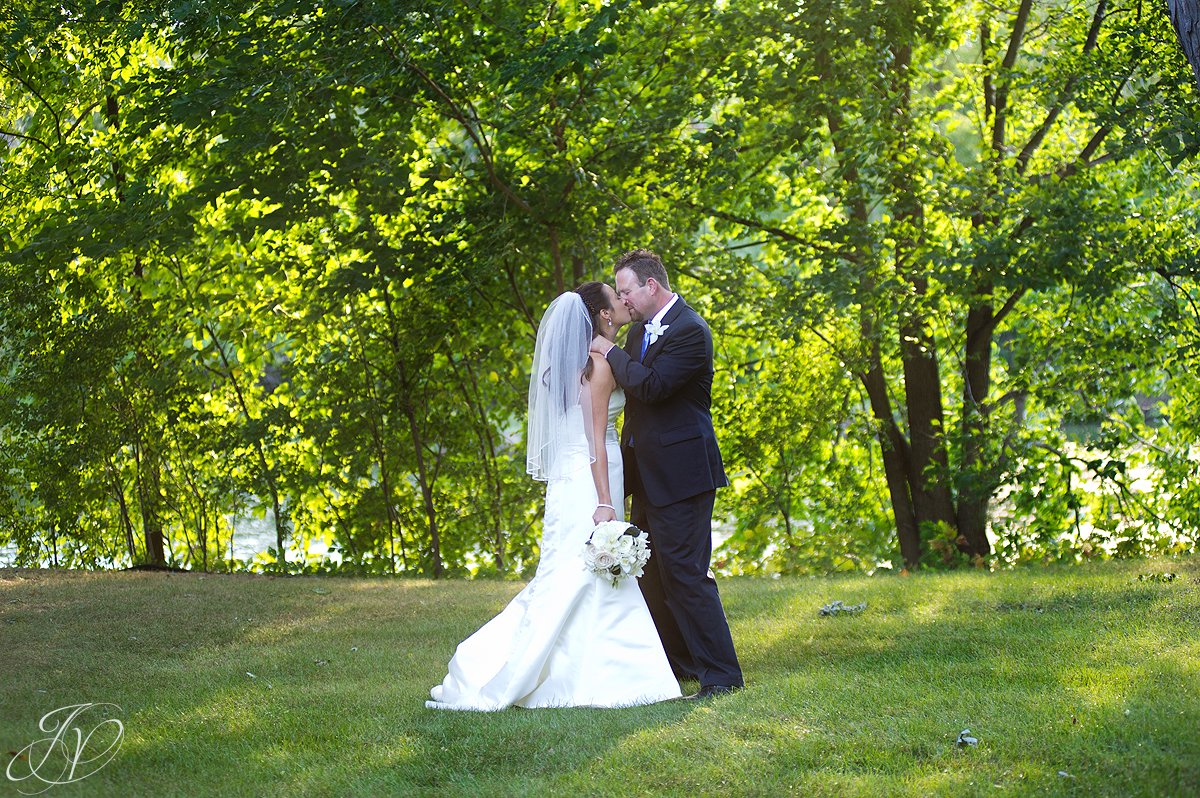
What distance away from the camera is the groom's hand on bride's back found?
559 cm

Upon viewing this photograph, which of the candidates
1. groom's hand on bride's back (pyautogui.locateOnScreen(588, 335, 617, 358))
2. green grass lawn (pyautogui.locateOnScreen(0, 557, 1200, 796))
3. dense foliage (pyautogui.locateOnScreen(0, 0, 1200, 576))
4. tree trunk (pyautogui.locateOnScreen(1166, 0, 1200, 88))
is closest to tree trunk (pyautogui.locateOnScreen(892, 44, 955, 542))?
dense foliage (pyautogui.locateOnScreen(0, 0, 1200, 576))

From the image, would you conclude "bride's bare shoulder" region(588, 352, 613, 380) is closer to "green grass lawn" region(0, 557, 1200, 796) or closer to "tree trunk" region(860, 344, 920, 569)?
"green grass lawn" region(0, 557, 1200, 796)

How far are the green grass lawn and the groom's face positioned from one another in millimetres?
1874

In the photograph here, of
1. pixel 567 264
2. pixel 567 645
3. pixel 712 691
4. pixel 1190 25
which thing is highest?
pixel 567 264

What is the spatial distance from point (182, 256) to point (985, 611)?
24.6 ft

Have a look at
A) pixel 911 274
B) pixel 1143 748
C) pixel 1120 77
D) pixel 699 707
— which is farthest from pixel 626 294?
pixel 1120 77

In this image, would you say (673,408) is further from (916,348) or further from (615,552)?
(916,348)

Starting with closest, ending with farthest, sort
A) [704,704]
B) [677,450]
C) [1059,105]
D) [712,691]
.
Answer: [704,704]
[712,691]
[677,450]
[1059,105]

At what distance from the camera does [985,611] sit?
6.92 metres

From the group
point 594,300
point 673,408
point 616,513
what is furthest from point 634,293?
point 616,513

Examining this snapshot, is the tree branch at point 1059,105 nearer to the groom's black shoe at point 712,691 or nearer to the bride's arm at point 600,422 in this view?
the bride's arm at point 600,422

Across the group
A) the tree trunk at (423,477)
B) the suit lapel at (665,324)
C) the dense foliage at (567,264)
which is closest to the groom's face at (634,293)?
the suit lapel at (665,324)

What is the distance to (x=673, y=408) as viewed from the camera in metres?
5.55

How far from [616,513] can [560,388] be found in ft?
2.23
